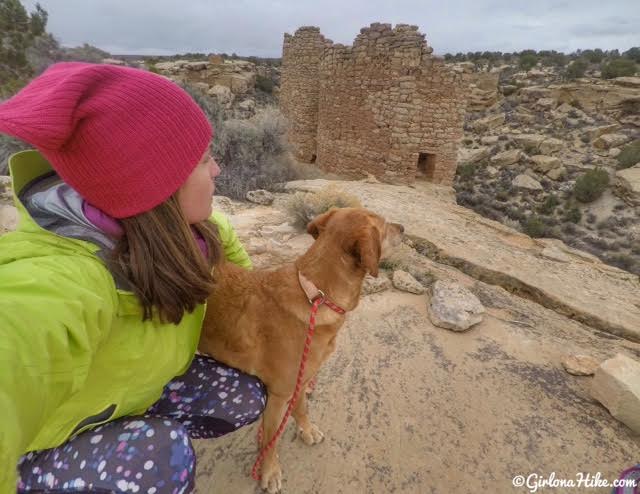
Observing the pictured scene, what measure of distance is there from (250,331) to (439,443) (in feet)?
4.33

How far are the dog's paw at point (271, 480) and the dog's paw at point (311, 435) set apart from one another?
25 cm

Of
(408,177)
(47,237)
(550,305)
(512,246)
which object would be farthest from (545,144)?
(47,237)

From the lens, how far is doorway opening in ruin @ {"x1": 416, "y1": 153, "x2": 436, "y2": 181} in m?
9.66

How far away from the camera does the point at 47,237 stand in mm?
1109

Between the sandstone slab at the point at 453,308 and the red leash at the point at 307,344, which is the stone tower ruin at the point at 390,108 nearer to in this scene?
the sandstone slab at the point at 453,308

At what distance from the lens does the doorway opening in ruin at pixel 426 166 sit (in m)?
9.66

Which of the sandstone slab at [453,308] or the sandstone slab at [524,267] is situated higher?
the sandstone slab at [453,308]

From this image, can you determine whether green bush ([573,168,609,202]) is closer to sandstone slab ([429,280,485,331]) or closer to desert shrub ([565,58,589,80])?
sandstone slab ([429,280,485,331])

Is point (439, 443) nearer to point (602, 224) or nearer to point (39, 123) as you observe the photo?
point (39, 123)

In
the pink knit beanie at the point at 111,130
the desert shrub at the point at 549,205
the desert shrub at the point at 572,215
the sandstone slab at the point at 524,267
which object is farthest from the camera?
the desert shrub at the point at 549,205

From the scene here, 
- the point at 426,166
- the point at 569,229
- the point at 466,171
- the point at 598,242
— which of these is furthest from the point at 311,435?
the point at 466,171

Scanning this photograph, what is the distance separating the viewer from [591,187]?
12.6 metres

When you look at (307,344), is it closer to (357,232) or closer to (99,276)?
(357,232)

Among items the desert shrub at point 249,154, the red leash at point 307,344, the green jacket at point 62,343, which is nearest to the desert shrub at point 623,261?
the desert shrub at point 249,154
